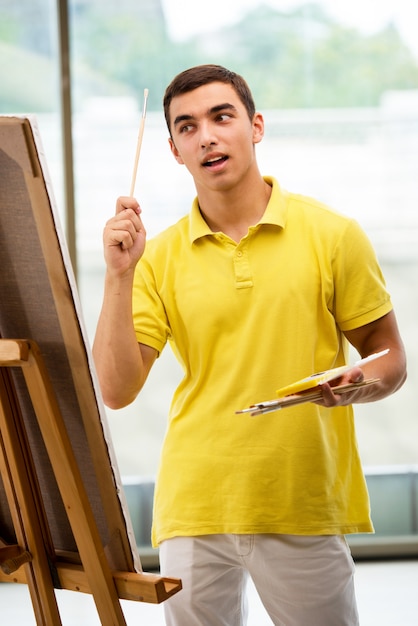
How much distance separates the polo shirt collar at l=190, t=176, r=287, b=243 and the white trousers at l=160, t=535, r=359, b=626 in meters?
0.57

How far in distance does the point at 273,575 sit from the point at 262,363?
1.25 feet

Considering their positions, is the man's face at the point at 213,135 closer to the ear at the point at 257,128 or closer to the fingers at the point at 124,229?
the ear at the point at 257,128

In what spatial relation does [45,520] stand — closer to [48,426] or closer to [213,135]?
[48,426]

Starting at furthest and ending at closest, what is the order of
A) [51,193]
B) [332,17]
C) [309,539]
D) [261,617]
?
[332,17] → [261,617] → [309,539] → [51,193]

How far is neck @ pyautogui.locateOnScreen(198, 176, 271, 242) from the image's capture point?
1.93 meters

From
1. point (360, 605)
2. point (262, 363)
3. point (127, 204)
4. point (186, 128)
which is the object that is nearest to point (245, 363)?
point (262, 363)

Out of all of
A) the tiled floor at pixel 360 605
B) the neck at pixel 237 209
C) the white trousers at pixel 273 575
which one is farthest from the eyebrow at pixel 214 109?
the tiled floor at pixel 360 605

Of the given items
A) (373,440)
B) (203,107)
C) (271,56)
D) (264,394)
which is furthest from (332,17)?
(264,394)

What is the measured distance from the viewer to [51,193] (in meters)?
1.35

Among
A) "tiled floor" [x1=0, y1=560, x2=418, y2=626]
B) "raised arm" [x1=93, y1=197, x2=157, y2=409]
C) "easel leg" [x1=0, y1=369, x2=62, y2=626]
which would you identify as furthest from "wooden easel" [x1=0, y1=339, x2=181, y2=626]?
"tiled floor" [x1=0, y1=560, x2=418, y2=626]

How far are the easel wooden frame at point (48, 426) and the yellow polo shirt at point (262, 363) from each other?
0.36 metres

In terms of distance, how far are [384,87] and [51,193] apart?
111 inches

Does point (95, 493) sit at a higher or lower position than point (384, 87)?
lower

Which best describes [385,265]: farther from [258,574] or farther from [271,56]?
[258,574]
